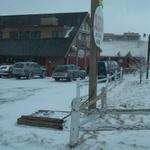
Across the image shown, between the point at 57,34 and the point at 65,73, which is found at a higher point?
the point at 57,34

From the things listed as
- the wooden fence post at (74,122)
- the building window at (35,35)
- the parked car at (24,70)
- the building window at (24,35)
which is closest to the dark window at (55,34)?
the building window at (35,35)

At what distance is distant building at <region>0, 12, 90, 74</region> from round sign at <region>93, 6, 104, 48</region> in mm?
38543

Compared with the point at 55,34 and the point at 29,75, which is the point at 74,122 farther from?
the point at 55,34

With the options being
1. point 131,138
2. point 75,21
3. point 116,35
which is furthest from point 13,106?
point 116,35

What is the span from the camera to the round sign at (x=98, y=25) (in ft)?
38.5

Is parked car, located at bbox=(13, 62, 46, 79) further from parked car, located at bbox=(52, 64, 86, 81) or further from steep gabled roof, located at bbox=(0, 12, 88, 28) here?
steep gabled roof, located at bbox=(0, 12, 88, 28)

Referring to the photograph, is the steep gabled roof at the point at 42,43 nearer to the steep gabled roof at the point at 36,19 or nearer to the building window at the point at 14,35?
the steep gabled roof at the point at 36,19

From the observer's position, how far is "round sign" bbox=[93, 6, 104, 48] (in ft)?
38.5

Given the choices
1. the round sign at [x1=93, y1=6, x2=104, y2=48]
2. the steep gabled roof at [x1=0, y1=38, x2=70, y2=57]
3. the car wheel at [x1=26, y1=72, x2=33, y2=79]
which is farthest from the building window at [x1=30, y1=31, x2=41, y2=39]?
the round sign at [x1=93, y1=6, x2=104, y2=48]

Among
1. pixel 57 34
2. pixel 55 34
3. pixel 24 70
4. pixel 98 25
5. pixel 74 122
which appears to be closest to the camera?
pixel 74 122

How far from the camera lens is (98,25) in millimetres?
11906

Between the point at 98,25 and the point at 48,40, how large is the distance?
1712 inches

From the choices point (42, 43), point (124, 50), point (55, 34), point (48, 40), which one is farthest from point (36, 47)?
point (124, 50)

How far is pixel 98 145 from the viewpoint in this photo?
29.8ft
